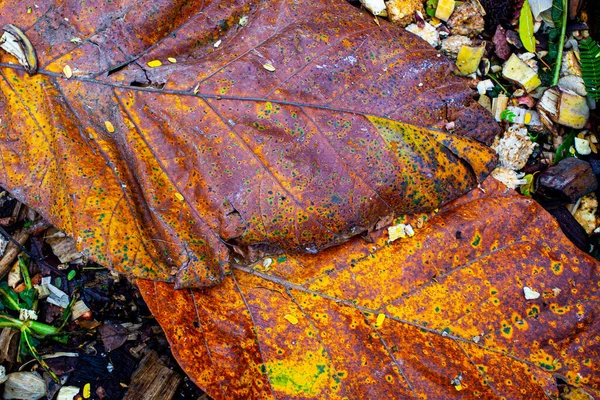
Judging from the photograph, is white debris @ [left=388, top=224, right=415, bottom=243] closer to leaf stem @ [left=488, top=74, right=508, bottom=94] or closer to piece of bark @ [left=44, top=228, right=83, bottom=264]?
leaf stem @ [left=488, top=74, right=508, bottom=94]

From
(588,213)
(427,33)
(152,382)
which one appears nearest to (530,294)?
(588,213)

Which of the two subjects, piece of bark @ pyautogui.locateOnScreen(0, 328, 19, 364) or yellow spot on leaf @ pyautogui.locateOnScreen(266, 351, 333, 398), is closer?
yellow spot on leaf @ pyautogui.locateOnScreen(266, 351, 333, 398)

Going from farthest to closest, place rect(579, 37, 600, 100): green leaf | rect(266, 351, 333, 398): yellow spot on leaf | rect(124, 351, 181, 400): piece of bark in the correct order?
rect(579, 37, 600, 100): green leaf
rect(124, 351, 181, 400): piece of bark
rect(266, 351, 333, 398): yellow spot on leaf

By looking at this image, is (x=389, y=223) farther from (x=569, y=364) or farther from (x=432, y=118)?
(x=569, y=364)

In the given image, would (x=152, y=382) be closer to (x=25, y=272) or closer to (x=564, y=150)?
(x=25, y=272)

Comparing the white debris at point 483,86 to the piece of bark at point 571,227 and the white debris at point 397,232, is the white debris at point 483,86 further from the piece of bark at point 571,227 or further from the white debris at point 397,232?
the white debris at point 397,232

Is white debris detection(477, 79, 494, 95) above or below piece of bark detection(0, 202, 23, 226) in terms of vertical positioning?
below

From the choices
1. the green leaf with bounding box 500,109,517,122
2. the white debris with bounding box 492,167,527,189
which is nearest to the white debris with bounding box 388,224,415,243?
the white debris with bounding box 492,167,527,189
